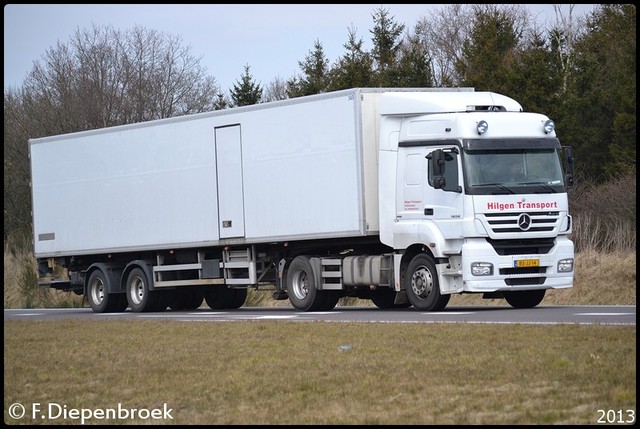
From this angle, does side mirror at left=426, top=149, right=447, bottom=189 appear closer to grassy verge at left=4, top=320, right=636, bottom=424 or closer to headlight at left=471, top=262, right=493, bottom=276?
headlight at left=471, top=262, right=493, bottom=276

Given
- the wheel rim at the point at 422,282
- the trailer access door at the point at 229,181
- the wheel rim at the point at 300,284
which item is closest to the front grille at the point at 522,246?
the wheel rim at the point at 422,282

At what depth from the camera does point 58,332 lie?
66.6 feet

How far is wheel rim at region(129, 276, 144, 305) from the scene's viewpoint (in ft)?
96.7

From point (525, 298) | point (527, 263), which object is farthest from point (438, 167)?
point (525, 298)

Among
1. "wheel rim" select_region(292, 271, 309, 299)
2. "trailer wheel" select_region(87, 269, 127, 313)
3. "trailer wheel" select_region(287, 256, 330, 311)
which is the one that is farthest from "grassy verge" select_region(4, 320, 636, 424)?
"trailer wheel" select_region(87, 269, 127, 313)

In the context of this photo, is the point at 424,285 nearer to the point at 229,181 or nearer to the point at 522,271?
the point at 522,271

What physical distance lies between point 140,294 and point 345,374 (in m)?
17.6

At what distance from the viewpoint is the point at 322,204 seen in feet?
81.0

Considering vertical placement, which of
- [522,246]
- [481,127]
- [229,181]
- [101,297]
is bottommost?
[101,297]

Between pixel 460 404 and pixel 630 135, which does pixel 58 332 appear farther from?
pixel 630 135

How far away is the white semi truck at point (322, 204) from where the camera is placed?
891 inches

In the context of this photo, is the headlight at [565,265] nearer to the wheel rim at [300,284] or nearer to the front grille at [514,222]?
the front grille at [514,222]

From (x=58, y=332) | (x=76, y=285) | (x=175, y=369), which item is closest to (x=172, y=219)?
(x=76, y=285)

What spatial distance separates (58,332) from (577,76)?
115 ft
